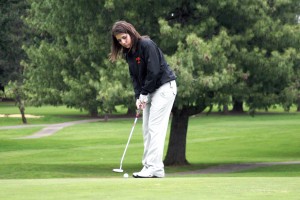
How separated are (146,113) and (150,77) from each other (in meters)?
0.76

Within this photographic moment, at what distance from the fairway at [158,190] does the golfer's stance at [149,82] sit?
1.47 meters

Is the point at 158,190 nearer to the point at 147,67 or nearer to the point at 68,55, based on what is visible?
the point at 147,67

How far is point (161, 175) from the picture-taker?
39.2ft

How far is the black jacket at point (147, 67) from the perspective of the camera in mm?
11203

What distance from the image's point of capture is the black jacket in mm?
11203

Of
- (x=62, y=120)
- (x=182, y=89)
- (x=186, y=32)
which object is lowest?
(x=62, y=120)

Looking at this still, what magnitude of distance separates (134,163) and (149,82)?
2136cm

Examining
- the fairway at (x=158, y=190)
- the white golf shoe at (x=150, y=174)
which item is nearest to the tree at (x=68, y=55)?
the white golf shoe at (x=150, y=174)

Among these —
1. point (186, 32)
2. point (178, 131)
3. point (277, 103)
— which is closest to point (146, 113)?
point (186, 32)

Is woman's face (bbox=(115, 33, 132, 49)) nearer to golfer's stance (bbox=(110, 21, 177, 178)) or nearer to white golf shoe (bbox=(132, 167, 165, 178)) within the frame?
→ golfer's stance (bbox=(110, 21, 177, 178))

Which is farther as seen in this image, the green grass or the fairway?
the green grass

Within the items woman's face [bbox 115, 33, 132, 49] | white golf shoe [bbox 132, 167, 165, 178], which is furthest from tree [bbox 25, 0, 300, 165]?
woman's face [bbox 115, 33, 132, 49]

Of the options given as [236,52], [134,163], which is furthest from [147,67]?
[134,163]

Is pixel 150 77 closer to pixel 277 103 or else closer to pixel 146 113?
pixel 146 113
